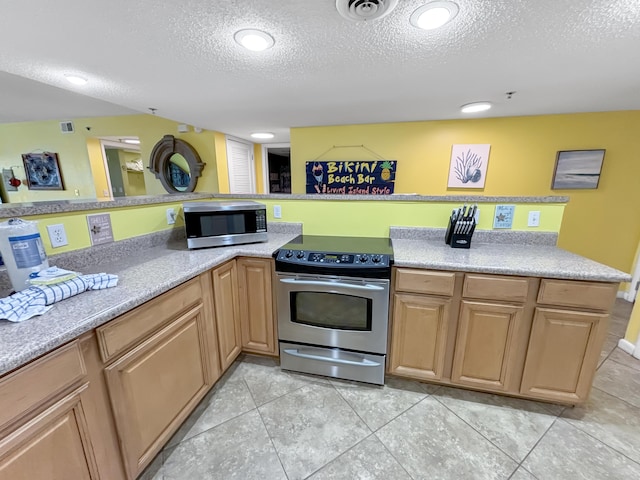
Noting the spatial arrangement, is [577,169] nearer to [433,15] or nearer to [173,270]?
[433,15]

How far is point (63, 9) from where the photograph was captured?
124cm

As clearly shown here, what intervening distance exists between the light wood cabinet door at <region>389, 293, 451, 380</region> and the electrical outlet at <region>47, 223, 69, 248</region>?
68.1 inches

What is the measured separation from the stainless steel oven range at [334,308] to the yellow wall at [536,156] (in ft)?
7.70

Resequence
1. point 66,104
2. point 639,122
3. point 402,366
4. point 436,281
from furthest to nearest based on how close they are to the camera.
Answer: point 66,104 → point 639,122 → point 402,366 → point 436,281

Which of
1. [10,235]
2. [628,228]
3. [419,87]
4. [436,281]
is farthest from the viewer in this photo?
[628,228]

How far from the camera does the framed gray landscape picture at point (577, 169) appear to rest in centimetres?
293

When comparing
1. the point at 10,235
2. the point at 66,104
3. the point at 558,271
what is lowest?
the point at 558,271

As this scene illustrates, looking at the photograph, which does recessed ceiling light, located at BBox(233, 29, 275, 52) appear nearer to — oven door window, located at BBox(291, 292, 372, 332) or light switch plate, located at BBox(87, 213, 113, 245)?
light switch plate, located at BBox(87, 213, 113, 245)

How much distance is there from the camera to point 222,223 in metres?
1.68

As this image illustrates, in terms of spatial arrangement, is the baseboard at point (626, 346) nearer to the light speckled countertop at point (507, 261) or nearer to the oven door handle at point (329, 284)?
the light speckled countertop at point (507, 261)

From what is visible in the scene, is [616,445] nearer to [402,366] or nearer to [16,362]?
[402,366]

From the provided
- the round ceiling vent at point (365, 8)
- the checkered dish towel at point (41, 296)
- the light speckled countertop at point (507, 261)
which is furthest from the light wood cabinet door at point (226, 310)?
the round ceiling vent at point (365, 8)

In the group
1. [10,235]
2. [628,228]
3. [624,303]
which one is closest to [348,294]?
[10,235]

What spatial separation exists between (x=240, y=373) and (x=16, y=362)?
1.32 metres
